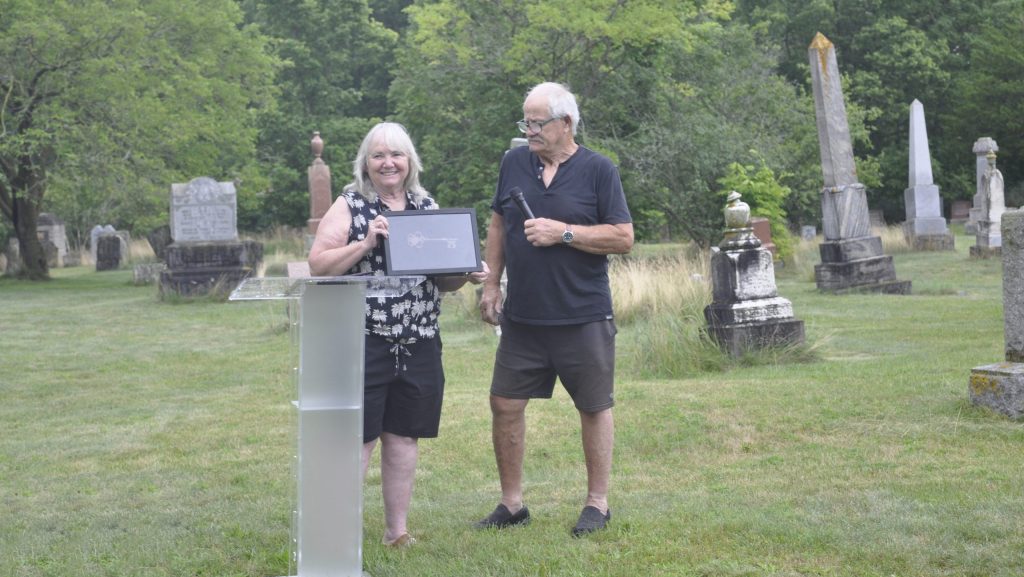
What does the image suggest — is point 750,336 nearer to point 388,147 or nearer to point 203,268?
point 388,147

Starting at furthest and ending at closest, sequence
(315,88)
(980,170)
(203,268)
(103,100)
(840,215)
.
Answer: (315,88) < (980,170) < (103,100) < (203,268) < (840,215)

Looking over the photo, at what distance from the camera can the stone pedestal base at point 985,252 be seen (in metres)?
20.8

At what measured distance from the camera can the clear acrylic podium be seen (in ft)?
15.2

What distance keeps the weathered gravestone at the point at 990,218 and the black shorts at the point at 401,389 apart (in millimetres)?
17178

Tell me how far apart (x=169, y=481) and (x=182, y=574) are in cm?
214

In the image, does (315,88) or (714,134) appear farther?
(315,88)

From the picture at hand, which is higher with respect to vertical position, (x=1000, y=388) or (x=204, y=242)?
(x=204, y=242)

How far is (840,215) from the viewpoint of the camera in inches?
704

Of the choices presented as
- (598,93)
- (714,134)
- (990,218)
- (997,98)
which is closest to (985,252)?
(990,218)

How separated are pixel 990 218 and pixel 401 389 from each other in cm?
1926

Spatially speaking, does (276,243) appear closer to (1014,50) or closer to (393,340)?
(1014,50)

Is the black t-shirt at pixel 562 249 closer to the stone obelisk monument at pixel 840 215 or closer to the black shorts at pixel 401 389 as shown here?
the black shorts at pixel 401 389

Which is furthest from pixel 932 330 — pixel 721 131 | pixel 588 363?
pixel 721 131

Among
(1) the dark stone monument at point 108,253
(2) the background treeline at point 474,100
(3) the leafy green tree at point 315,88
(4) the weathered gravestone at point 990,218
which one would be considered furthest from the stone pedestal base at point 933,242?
(3) the leafy green tree at point 315,88
